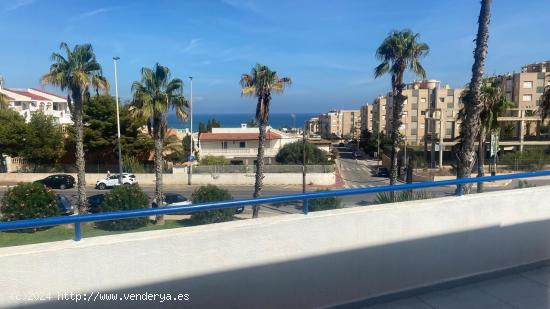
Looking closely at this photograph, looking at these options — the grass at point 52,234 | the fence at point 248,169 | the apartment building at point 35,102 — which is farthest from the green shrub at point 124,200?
the apartment building at point 35,102

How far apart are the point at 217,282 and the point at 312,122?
176587 millimetres

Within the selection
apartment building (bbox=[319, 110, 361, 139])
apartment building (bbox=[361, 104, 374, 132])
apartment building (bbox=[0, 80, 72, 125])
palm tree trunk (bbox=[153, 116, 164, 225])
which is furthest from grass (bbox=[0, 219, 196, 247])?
apartment building (bbox=[319, 110, 361, 139])

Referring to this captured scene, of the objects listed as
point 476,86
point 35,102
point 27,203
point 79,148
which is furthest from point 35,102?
point 476,86

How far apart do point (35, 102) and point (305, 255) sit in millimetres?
75723

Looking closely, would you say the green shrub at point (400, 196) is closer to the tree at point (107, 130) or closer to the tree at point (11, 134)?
the tree at point (107, 130)

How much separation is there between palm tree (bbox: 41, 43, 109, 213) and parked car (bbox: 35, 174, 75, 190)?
654 inches

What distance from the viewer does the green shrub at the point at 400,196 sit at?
4.00 m

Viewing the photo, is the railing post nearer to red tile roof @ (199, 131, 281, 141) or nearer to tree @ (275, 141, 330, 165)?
tree @ (275, 141, 330, 165)

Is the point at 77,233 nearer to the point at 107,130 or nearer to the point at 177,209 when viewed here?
the point at 177,209


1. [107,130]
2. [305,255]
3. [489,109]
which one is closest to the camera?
[305,255]

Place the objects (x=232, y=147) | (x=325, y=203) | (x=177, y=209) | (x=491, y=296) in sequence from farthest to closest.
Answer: (x=232, y=147) → (x=491, y=296) → (x=325, y=203) → (x=177, y=209)

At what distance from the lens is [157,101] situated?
2283cm

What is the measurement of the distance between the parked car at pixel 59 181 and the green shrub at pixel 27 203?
74.9 feet

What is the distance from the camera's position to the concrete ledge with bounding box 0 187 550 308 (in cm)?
284
